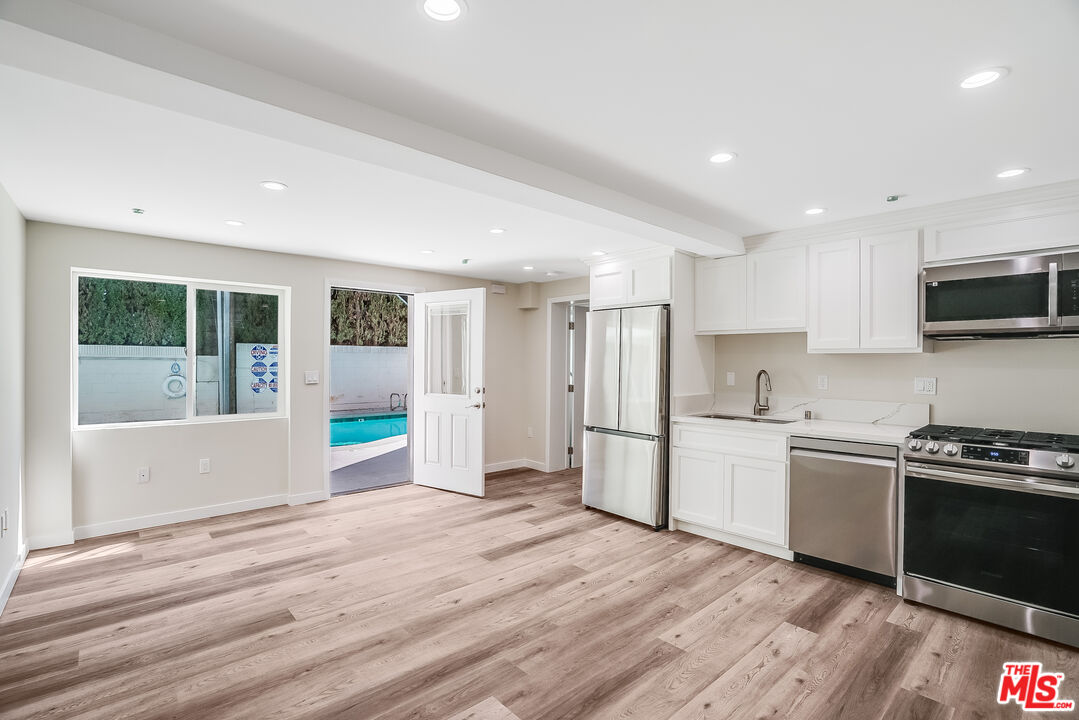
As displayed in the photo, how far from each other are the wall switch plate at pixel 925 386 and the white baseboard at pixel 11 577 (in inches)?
222

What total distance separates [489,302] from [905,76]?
15.9ft

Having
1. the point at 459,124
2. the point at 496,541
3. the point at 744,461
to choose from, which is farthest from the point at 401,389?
the point at 459,124

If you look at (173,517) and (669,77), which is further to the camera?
(173,517)

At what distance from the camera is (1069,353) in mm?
2961

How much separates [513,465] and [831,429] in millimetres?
3886

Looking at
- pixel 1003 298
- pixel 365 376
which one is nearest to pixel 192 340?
pixel 1003 298

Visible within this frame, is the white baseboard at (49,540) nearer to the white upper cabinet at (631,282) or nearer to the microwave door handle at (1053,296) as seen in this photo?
the white upper cabinet at (631,282)

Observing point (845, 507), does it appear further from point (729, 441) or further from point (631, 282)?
Answer: point (631, 282)

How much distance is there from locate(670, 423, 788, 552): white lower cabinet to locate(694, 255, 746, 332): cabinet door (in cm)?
89

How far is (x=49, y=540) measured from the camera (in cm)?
371

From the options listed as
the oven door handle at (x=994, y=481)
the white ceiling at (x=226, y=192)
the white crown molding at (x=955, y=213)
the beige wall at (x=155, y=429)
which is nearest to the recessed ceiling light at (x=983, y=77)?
the white crown molding at (x=955, y=213)

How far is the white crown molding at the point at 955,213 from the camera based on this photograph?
9.21 feet

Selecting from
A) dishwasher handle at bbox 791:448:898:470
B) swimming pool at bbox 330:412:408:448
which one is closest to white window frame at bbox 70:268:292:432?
dishwasher handle at bbox 791:448:898:470

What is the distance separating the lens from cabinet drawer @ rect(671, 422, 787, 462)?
353 centimetres
